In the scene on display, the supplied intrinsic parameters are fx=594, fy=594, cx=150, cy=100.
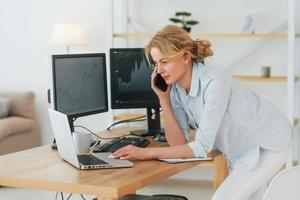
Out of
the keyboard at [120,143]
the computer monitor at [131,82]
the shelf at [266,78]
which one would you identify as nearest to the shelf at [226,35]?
the shelf at [266,78]

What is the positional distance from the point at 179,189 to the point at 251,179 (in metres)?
2.62

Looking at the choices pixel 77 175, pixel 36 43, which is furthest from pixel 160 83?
pixel 36 43

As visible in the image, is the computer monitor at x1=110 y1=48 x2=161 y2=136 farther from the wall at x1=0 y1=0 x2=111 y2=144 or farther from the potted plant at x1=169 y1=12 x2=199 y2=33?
the wall at x1=0 y1=0 x2=111 y2=144

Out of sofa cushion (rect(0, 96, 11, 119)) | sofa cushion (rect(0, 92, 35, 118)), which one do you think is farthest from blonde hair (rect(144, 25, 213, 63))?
sofa cushion (rect(0, 92, 35, 118))

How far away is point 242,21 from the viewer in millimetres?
5180

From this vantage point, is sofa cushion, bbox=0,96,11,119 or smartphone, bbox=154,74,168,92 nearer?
smartphone, bbox=154,74,168,92

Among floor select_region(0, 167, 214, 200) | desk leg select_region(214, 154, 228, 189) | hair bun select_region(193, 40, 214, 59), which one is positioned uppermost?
hair bun select_region(193, 40, 214, 59)

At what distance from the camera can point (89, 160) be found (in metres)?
2.53

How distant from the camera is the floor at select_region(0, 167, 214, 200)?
4.80 m

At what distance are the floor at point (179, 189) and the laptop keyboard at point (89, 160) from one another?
7.12 feet

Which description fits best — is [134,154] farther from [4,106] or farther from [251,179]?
[4,106]

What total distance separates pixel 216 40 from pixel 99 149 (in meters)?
2.72

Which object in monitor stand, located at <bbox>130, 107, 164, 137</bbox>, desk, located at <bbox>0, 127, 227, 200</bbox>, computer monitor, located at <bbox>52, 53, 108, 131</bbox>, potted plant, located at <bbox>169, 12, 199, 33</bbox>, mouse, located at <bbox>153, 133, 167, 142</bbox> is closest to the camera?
desk, located at <bbox>0, 127, 227, 200</bbox>

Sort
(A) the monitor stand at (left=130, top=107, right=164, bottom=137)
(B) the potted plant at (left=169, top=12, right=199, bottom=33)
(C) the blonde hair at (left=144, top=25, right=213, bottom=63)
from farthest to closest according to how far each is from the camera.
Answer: (B) the potted plant at (left=169, top=12, right=199, bottom=33) < (A) the monitor stand at (left=130, top=107, right=164, bottom=137) < (C) the blonde hair at (left=144, top=25, right=213, bottom=63)
